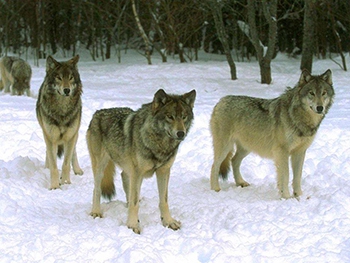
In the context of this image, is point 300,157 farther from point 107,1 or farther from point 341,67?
point 107,1

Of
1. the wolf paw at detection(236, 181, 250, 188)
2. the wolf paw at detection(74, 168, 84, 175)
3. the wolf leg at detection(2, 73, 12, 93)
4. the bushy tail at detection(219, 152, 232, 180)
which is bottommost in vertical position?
the wolf paw at detection(74, 168, 84, 175)

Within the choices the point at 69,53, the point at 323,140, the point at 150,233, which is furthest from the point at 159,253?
the point at 69,53

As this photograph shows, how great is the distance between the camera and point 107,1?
23.2 m

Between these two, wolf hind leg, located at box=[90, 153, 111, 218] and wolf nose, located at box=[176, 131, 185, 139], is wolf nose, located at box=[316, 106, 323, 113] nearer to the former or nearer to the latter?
wolf nose, located at box=[176, 131, 185, 139]

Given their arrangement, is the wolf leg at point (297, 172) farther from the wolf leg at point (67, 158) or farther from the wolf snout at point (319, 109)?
the wolf leg at point (67, 158)

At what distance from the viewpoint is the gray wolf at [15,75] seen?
13844 mm

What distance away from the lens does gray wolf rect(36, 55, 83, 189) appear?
6953mm

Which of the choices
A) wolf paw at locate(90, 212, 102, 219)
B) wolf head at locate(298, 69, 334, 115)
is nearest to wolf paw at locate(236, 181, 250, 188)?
wolf head at locate(298, 69, 334, 115)

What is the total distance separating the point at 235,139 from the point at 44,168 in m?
2.98

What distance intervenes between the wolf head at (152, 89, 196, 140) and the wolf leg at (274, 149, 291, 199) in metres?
1.86

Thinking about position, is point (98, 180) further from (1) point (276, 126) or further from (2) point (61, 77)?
(1) point (276, 126)

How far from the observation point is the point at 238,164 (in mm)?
7297

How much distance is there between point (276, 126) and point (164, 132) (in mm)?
2021

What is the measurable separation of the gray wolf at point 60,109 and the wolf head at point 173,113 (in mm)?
2325
